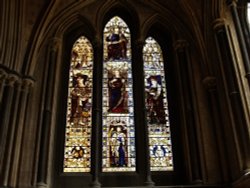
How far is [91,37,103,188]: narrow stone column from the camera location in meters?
7.76

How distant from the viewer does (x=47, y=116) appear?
820 cm

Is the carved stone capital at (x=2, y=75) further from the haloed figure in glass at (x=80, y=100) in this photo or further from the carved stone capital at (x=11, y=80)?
the haloed figure in glass at (x=80, y=100)

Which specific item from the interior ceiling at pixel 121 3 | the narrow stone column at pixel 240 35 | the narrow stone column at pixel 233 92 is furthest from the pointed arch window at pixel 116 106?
the narrow stone column at pixel 240 35

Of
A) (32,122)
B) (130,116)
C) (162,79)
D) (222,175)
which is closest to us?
(222,175)

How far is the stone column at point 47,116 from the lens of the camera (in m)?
7.53

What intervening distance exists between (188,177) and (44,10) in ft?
17.5

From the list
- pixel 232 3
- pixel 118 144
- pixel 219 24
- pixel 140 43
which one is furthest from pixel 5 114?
pixel 232 3

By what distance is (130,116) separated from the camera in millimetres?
8719

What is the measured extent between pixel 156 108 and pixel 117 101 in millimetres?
946

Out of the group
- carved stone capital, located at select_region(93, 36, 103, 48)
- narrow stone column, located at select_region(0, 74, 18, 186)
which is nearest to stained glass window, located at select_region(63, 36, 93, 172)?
carved stone capital, located at select_region(93, 36, 103, 48)

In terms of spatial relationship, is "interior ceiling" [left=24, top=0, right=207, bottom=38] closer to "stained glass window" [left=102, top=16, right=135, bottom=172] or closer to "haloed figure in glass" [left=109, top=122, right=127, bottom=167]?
"stained glass window" [left=102, top=16, right=135, bottom=172]

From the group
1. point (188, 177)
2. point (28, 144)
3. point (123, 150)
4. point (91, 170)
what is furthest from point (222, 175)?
point (28, 144)

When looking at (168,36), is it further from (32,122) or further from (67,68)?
(32,122)

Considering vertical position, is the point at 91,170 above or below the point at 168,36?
below
